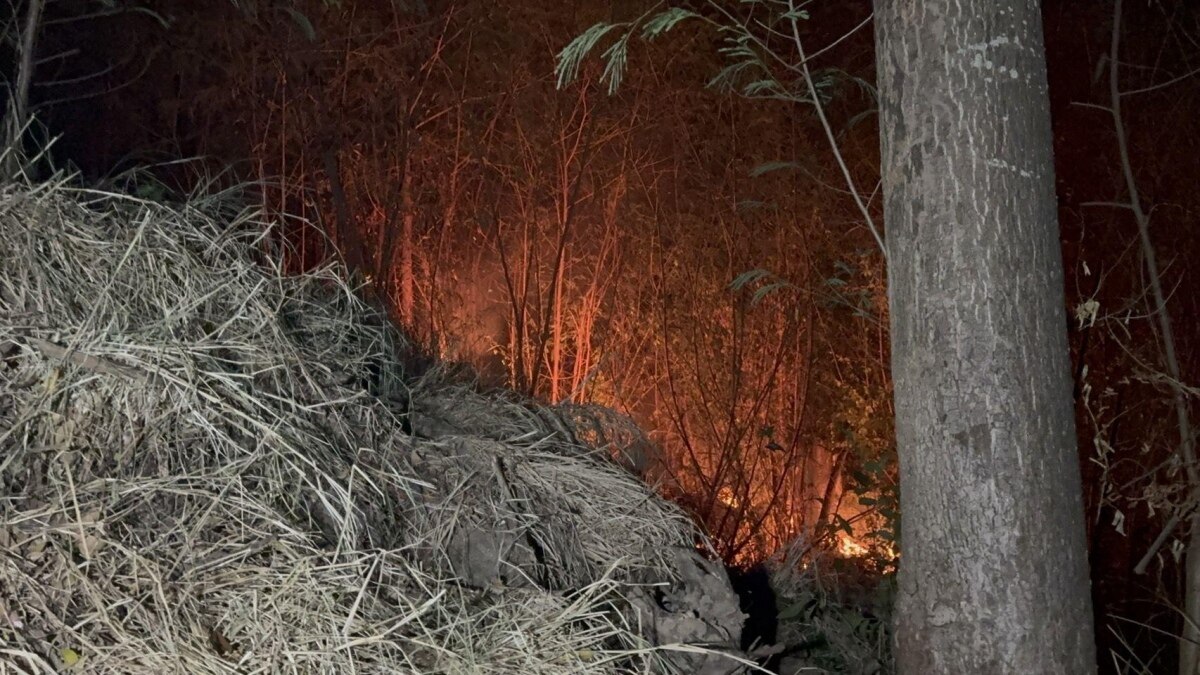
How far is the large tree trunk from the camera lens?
237 centimetres

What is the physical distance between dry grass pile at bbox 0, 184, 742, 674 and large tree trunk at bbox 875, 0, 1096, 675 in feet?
2.18

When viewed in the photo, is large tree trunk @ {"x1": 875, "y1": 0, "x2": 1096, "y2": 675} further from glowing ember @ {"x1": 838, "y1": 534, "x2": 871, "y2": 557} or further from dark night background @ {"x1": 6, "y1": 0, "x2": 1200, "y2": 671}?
glowing ember @ {"x1": 838, "y1": 534, "x2": 871, "y2": 557}

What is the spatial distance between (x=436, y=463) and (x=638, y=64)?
11.5ft

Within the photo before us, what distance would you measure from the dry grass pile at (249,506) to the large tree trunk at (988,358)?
2.18 feet

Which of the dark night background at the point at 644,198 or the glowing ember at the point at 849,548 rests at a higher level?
the dark night background at the point at 644,198

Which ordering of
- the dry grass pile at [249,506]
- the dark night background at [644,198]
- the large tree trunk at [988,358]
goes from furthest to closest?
the dark night background at [644,198] → the large tree trunk at [988,358] → the dry grass pile at [249,506]

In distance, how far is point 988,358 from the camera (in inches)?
94.0

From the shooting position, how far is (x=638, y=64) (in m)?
5.73

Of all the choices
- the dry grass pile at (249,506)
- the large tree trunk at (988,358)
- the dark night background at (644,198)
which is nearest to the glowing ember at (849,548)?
the dark night background at (644,198)

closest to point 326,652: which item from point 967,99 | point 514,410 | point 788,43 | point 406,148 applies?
point 514,410

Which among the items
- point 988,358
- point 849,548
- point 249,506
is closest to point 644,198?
point 849,548

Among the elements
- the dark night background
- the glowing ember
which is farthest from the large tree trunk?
the glowing ember

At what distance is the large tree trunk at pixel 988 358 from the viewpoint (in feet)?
7.79

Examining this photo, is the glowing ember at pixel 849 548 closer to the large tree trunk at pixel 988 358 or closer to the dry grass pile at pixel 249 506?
the dry grass pile at pixel 249 506
